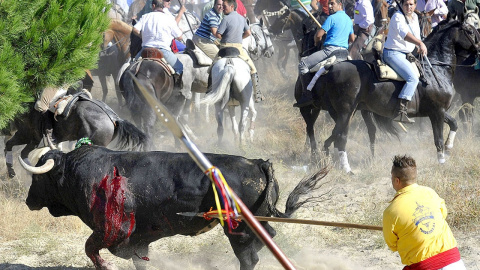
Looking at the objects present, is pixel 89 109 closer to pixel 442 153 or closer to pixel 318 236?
pixel 318 236

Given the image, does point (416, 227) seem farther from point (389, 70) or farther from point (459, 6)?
point (459, 6)

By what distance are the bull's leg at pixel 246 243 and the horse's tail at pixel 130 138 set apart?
2.63m

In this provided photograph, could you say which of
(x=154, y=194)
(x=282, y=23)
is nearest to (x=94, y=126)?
(x=154, y=194)

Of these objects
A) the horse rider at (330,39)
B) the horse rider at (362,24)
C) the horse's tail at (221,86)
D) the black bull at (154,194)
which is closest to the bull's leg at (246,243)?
the black bull at (154,194)

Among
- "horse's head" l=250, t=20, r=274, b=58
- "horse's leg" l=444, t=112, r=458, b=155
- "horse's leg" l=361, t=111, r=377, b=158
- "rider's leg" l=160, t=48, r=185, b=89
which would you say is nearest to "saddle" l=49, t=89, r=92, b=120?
"rider's leg" l=160, t=48, r=185, b=89

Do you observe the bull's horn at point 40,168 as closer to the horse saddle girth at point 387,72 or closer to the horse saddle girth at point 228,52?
the horse saddle girth at point 387,72

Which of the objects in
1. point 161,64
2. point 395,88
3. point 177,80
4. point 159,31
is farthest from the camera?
point 177,80

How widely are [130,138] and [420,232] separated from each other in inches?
188

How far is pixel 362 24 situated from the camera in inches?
590

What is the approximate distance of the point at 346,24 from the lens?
38.3ft

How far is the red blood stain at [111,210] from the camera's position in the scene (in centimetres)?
590

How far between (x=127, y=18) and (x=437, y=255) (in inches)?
667

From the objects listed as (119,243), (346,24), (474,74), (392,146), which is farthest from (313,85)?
(119,243)

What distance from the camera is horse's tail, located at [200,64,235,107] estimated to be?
12.3 metres
